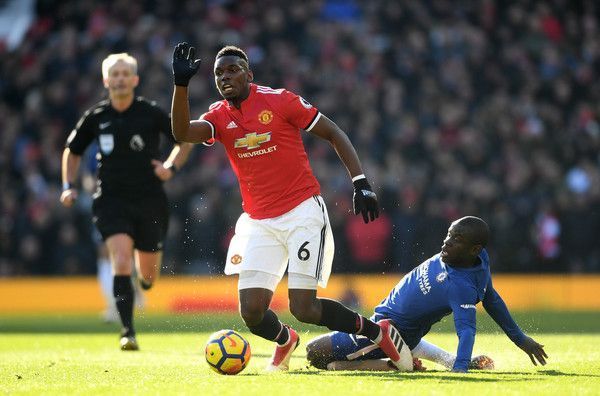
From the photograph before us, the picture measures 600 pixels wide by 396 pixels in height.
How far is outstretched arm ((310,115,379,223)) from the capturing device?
7.78 meters

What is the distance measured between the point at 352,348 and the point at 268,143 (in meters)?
1.57

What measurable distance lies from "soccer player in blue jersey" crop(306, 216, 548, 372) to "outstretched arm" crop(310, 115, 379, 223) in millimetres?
615

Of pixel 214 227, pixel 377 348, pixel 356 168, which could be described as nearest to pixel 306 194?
pixel 356 168

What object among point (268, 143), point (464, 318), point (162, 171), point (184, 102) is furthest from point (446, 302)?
point (162, 171)

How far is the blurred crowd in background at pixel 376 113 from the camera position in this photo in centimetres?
1895

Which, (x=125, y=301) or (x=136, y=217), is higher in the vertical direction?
(x=136, y=217)

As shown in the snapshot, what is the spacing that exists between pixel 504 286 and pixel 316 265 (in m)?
11.2

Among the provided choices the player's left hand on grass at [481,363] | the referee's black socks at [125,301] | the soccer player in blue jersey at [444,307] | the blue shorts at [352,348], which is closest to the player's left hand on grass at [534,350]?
the soccer player in blue jersey at [444,307]

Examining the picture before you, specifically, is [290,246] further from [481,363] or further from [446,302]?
[481,363]

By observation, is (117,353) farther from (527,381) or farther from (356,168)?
(527,381)

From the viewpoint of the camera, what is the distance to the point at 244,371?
8383mm

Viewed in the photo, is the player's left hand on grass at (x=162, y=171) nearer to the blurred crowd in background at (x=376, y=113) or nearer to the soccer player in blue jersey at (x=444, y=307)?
the soccer player in blue jersey at (x=444, y=307)

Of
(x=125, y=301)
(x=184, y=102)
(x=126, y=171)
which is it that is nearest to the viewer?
(x=184, y=102)

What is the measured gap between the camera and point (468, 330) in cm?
766
